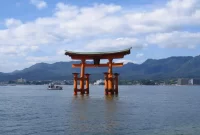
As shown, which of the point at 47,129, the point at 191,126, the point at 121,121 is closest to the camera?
the point at 47,129

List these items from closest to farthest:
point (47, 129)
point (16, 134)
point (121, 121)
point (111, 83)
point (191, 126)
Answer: point (16, 134) < point (47, 129) < point (191, 126) < point (121, 121) < point (111, 83)

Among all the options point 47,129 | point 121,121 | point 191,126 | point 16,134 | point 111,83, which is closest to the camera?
point 16,134

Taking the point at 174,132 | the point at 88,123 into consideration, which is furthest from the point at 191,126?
the point at 88,123

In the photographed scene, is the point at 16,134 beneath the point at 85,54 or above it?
beneath

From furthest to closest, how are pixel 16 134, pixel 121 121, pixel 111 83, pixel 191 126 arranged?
pixel 111 83
pixel 121 121
pixel 191 126
pixel 16 134

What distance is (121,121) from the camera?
27.8 m

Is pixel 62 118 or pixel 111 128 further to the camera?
pixel 62 118

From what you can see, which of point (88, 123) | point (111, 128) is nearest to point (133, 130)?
point (111, 128)

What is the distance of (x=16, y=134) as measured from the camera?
72.2 feet

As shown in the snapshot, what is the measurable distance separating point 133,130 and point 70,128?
425 centimetres

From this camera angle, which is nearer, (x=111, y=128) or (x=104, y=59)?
(x=111, y=128)

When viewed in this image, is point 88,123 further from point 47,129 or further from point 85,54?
point 85,54

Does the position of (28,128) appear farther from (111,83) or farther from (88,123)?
(111,83)

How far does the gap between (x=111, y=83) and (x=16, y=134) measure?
41.7 metres
